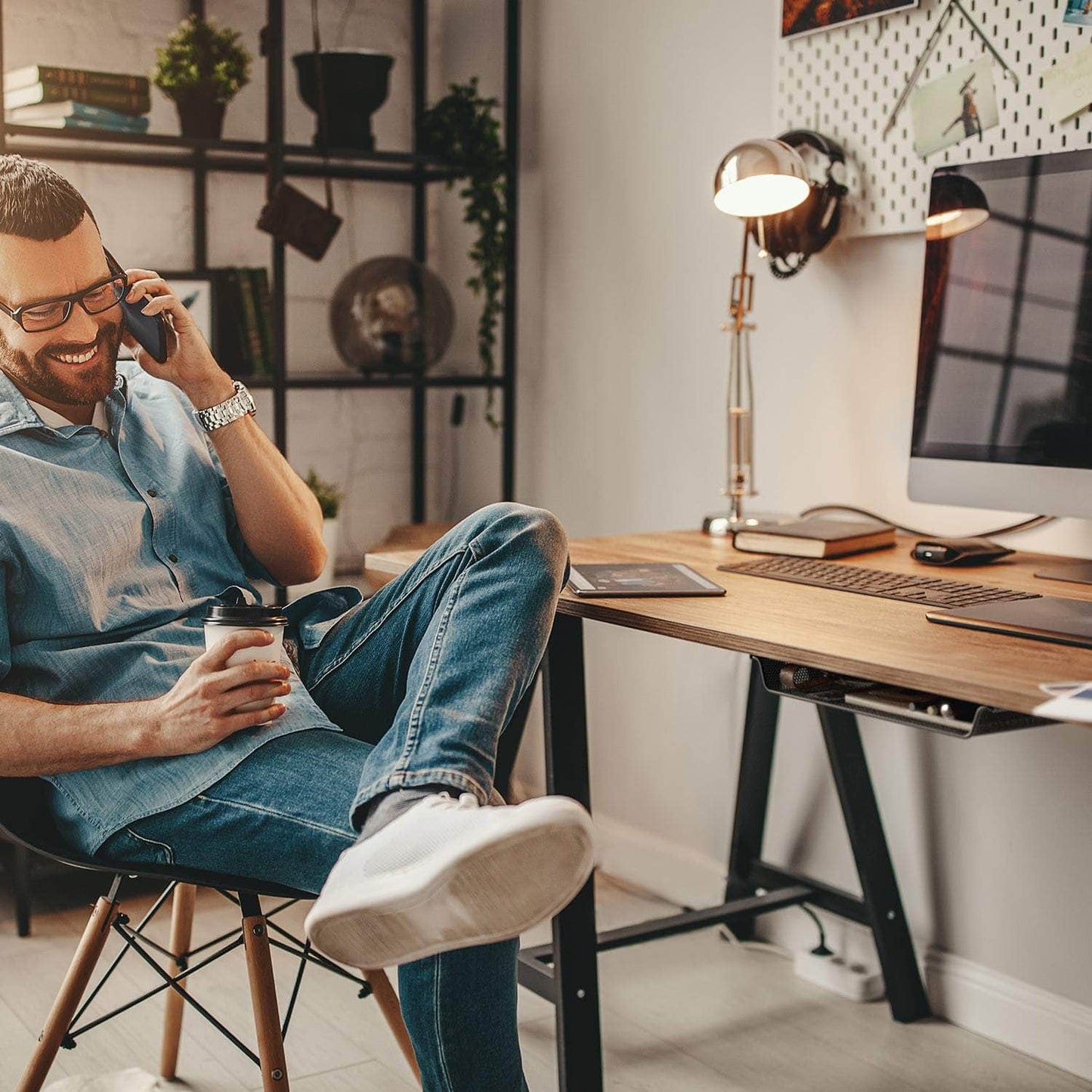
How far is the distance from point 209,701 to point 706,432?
51.3 inches

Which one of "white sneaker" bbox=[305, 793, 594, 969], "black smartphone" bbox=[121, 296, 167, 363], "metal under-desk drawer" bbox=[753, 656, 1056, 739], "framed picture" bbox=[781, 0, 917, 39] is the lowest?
"white sneaker" bbox=[305, 793, 594, 969]

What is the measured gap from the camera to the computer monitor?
Result: 1.68 meters

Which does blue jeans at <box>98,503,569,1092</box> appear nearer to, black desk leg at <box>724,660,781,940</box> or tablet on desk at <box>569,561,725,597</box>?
tablet on desk at <box>569,561,725,597</box>

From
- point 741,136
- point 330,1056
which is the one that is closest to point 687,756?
point 330,1056

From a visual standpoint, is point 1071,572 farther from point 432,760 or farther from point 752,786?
point 432,760

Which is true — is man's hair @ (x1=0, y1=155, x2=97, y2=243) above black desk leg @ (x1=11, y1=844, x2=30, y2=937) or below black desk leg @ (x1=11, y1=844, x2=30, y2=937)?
above

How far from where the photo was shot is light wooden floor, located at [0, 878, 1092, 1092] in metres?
1.92

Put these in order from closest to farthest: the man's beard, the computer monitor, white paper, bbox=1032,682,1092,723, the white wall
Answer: white paper, bbox=1032,682,1092,723 < the man's beard < the computer monitor < the white wall

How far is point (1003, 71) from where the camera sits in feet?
6.36

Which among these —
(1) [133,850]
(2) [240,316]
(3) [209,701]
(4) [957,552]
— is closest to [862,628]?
(4) [957,552]

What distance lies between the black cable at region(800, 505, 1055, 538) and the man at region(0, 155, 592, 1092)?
2.76ft

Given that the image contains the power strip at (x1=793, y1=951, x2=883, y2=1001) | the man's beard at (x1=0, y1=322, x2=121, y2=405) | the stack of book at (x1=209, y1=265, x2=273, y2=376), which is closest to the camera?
the man's beard at (x1=0, y1=322, x2=121, y2=405)

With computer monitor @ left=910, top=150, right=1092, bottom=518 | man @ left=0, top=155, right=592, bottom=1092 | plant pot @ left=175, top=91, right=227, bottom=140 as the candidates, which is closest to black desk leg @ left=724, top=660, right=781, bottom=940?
computer monitor @ left=910, top=150, right=1092, bottom=518

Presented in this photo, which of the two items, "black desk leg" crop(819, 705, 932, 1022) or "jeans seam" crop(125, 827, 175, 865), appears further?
"black desk leg" crop(819, 705, 932, 1022)
